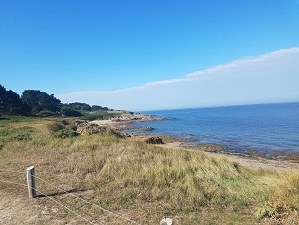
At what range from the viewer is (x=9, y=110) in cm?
5828

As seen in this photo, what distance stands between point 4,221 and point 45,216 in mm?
906

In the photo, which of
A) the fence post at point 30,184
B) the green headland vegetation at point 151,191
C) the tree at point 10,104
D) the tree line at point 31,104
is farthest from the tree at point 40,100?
the fence post at point 30,184

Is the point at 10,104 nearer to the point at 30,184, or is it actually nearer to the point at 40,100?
the point at 40,100

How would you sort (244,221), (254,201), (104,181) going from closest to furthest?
1. (244,221)
2. (254,201)
3. (104,181)

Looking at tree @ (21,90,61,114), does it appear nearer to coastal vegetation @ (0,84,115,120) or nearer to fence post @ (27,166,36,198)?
coastal vegetation @ (0,84,115,120)

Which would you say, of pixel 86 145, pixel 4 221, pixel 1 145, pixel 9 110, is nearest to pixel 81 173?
pixel 4 221

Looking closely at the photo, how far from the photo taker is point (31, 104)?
86750 mm

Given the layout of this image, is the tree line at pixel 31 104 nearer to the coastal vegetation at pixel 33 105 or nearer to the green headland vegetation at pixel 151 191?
the coastal vegetation at pixel 33 105

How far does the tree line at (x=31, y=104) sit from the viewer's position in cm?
5968

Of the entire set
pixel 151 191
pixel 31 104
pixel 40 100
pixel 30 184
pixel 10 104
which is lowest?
pixel 151 191

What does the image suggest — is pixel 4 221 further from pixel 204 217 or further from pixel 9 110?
pixel 9 110

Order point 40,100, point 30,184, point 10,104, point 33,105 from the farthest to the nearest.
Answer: point 40,100, point 33,105, point 10,104, point 30,184

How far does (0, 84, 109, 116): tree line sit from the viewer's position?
59.7 metres

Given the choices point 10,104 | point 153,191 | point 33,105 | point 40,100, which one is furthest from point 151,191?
point 40,100
